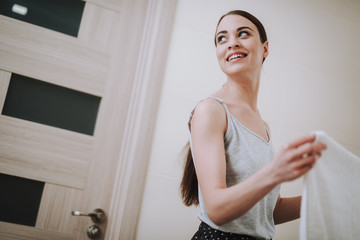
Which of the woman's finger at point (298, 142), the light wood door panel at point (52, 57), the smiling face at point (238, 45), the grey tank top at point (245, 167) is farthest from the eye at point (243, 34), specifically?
the light wood door panel at point (52, 57)

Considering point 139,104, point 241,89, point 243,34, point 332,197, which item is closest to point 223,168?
point 332,197

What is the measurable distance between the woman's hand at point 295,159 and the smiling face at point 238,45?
42 centimetres

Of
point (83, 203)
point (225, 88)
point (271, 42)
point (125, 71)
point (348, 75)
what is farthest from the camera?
point (348, 75)

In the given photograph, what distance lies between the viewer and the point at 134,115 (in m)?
1.13

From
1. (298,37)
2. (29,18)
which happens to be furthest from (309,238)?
(29,18)

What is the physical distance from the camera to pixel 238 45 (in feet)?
2.62

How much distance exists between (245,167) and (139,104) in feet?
2.05

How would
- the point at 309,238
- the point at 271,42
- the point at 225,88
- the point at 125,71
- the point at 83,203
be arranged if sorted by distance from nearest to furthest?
the point at 309,238 → the point at 225,88 → the point at 83,203 → the point at 125,71 → the point at 271,42

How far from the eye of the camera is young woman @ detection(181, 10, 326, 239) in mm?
440

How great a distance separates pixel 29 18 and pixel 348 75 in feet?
5.48

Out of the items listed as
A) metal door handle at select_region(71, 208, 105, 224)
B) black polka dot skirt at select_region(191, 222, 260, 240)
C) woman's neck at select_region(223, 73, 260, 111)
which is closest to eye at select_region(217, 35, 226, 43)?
woman's neck at select_region(223, 73, 260, 111)

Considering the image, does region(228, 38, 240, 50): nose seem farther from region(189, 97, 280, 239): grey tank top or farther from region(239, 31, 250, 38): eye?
region(189, 97, 280, 239): grey tank top

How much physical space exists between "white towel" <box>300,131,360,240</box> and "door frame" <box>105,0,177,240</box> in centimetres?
67

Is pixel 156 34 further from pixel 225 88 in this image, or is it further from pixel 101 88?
pixel 225 88
